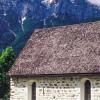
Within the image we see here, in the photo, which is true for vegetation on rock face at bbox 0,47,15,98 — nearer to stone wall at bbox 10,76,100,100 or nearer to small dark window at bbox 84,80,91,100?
stone wall at bbox 10,76,100,100

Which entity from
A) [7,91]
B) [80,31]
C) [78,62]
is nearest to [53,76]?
[78,62]

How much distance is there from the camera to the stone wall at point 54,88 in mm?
27234

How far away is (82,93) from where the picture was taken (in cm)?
2795

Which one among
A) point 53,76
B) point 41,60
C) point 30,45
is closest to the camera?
point 53,76

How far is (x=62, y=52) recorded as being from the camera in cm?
3053

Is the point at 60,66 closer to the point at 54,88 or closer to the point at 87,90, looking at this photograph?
the point at 54,88

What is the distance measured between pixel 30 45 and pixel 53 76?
16.1 feet

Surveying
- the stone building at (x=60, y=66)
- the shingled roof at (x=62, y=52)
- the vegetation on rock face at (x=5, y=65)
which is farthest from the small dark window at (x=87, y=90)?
the vegetation on rock face at (x=5, y=65)

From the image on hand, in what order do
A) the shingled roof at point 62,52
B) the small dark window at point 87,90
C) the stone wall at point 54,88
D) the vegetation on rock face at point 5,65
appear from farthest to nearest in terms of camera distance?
the vegetation on rock face at point 5,65, the shingled roof at point 62,52, the small dark window at point 87,90, the stone wall at point 54,88

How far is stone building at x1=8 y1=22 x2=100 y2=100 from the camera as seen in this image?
91.3 ft

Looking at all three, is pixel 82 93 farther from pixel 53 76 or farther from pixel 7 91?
pixel 7 91

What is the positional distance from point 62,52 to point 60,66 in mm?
1457

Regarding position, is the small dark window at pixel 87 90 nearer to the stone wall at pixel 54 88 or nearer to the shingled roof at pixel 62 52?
the stone wall at pixel 54 88

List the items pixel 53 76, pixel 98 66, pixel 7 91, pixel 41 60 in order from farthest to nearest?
pixel 7 91
pixel 41 60
pixel 53 76
pixel 98 66
